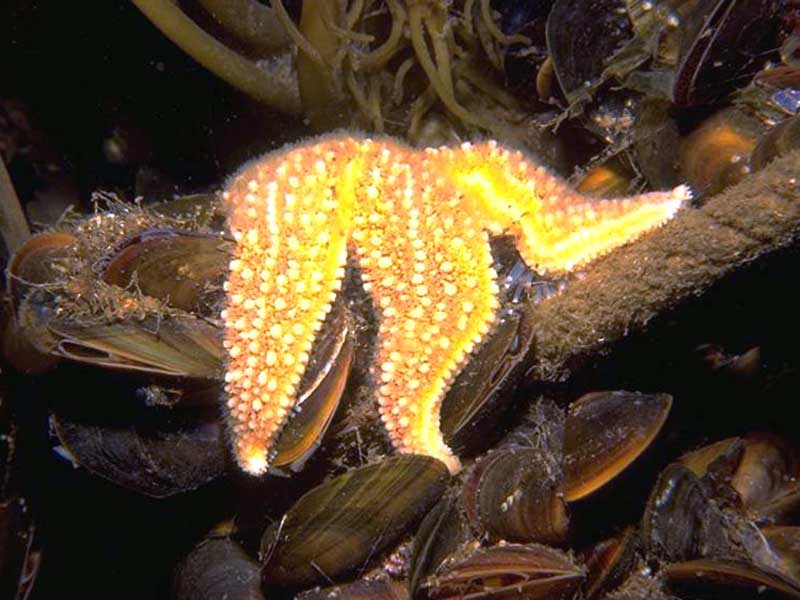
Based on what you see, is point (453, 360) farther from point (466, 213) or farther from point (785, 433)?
point (785, 433)

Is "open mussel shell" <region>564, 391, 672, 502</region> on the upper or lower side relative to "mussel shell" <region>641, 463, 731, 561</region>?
upper

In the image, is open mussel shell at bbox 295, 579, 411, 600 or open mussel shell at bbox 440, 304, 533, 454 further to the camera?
open mussel shell at bbox 295, 579, 411, 600

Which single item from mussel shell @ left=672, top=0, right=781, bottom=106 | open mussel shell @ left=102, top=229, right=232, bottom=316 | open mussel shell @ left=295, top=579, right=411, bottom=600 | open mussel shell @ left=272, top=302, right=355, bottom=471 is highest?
mussel shell @ left=672, top=0, right=781, bottom=106

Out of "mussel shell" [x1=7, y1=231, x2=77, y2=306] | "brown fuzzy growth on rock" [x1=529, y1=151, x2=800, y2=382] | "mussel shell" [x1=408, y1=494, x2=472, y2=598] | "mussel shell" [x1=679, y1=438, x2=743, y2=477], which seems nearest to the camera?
"brown fuzzy growth on rock" [x1=529, y1=151, x2=800, y2=382]

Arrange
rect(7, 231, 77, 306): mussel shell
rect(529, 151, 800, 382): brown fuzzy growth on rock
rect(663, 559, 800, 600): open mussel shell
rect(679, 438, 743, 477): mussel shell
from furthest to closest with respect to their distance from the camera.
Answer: rect(679, 438, 743, 477): mussel shell
rect(7, 231, 77, 306): mussel shell
rect(663, 559, 800, 600): open mussel shell
rect(529, 151, 800, 382): brown fuzzy growth on rock

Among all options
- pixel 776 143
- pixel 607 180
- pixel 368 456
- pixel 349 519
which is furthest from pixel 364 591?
pixel 776 143

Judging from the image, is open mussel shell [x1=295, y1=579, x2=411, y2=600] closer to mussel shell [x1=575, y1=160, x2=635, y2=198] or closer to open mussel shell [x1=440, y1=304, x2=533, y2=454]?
open mussel shell [x1=440, y1=304, x2=533, y2=454]

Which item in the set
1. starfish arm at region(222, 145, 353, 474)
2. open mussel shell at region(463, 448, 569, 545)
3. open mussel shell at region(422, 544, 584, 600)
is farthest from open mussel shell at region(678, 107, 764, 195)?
open mussel shell at region(422, 544, 584, 600)
